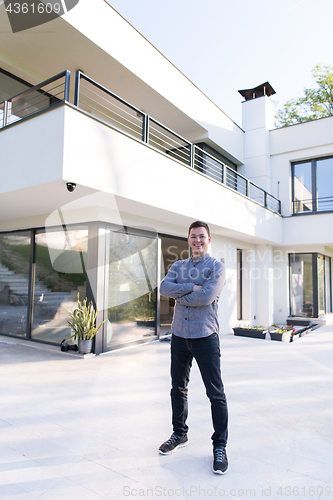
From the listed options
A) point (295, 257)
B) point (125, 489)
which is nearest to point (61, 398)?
point (125, 489)

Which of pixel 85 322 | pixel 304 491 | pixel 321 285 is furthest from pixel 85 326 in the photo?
pixel 321 285

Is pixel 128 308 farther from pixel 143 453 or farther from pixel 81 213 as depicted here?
pixel 143 453

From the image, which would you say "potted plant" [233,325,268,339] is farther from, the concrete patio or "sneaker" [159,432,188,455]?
"sneaker" [159,432,188,455]

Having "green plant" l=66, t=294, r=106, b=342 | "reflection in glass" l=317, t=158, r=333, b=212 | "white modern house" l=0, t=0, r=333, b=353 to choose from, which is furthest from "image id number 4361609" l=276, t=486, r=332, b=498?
"reflection in glass" l=317, t=158, r=333, b=212

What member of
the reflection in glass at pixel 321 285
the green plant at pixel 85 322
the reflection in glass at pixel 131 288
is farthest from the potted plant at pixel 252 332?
the reflection in glass at pixel 321 285

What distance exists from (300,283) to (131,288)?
26.1ft

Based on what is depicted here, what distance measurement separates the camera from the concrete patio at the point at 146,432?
2.10m

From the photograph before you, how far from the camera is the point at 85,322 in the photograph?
17.7 ft

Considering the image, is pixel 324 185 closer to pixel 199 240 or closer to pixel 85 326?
pixel 85 326

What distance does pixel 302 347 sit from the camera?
703 cm

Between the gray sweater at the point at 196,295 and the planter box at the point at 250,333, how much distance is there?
605 centimetres

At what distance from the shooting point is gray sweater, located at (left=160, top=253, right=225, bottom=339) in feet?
7.93
